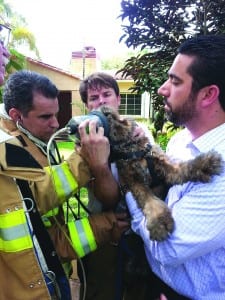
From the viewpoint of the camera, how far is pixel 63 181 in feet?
6.56

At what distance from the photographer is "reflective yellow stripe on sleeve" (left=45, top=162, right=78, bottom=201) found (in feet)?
6.47

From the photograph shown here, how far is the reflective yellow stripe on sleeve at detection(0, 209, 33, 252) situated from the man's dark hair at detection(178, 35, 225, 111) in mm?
1145

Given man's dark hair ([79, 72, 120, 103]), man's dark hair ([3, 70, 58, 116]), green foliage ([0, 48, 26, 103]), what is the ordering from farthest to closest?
green foliage ([0, 48, 26, 103])
man's dark hair ([79, 72, 120, 103])
man's dark hair ([3, 70, 58, 116])

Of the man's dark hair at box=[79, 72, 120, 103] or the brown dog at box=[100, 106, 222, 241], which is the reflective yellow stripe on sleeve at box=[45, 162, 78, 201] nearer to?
the brown dog at box=[100, 106, 222, 241]

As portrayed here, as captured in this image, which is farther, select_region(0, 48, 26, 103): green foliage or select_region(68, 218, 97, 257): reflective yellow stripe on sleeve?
select_region(0, 48, 26, 103): green foliage

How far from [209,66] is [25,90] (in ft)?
4.12

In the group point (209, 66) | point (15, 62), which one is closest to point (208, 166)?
point (209, 66)

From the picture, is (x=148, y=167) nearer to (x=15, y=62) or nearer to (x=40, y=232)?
(x=40, y=232)

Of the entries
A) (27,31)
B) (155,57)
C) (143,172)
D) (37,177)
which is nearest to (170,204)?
(143,172)

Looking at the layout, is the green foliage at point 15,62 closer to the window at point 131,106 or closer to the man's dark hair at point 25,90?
the man's dark hair at point 25,90

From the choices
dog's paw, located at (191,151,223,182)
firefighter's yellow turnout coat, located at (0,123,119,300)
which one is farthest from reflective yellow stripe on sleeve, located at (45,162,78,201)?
dog's paw, located at (191,151,223,182)

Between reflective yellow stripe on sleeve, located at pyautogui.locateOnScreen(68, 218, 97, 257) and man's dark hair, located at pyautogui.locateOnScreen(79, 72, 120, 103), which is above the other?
man's dark hair, located at pyautogui.locateOnScreen(79, 72, 120, 103)

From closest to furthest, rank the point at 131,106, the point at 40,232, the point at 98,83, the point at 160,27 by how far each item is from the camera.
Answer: the point at 40,232
the point at 98,83
the point at 160,27
the point at 131,106

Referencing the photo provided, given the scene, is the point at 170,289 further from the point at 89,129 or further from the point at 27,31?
the point at 27,31
